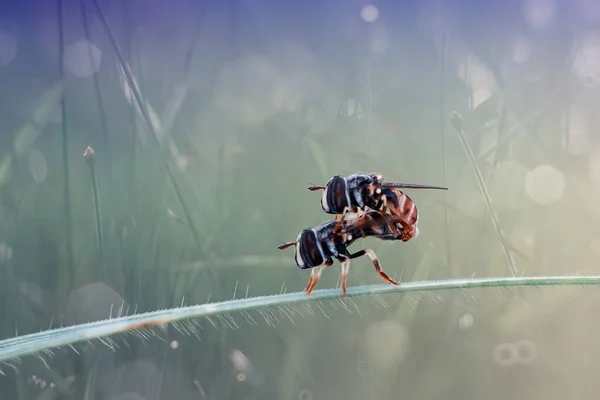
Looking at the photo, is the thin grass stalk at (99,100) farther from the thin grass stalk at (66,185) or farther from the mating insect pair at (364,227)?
the mating insect pair at (364,227)

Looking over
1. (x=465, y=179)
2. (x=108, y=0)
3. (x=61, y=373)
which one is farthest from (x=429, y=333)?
(x=108, y=0)

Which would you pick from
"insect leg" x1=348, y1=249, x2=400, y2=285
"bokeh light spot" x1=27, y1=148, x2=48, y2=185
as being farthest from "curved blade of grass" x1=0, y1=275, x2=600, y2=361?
"bokeh light spot" x1=27, y1=148, x2=48, y2=185

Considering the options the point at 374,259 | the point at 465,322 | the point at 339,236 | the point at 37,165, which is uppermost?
the point at 37,165

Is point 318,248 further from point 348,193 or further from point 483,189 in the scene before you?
point 483,189

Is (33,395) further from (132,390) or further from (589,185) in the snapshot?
(589,185)

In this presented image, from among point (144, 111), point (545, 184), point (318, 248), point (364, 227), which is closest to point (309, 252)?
point (318, 248)

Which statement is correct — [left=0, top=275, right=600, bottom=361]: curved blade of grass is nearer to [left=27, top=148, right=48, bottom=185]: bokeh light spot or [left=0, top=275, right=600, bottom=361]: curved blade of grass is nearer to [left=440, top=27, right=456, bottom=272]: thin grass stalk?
[left=440, top=27, right=456, bottom=272]: thin grass stalk

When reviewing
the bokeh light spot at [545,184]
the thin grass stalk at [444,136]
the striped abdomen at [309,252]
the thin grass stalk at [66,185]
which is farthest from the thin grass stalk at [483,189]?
the thin grass stalk at [66,185]
